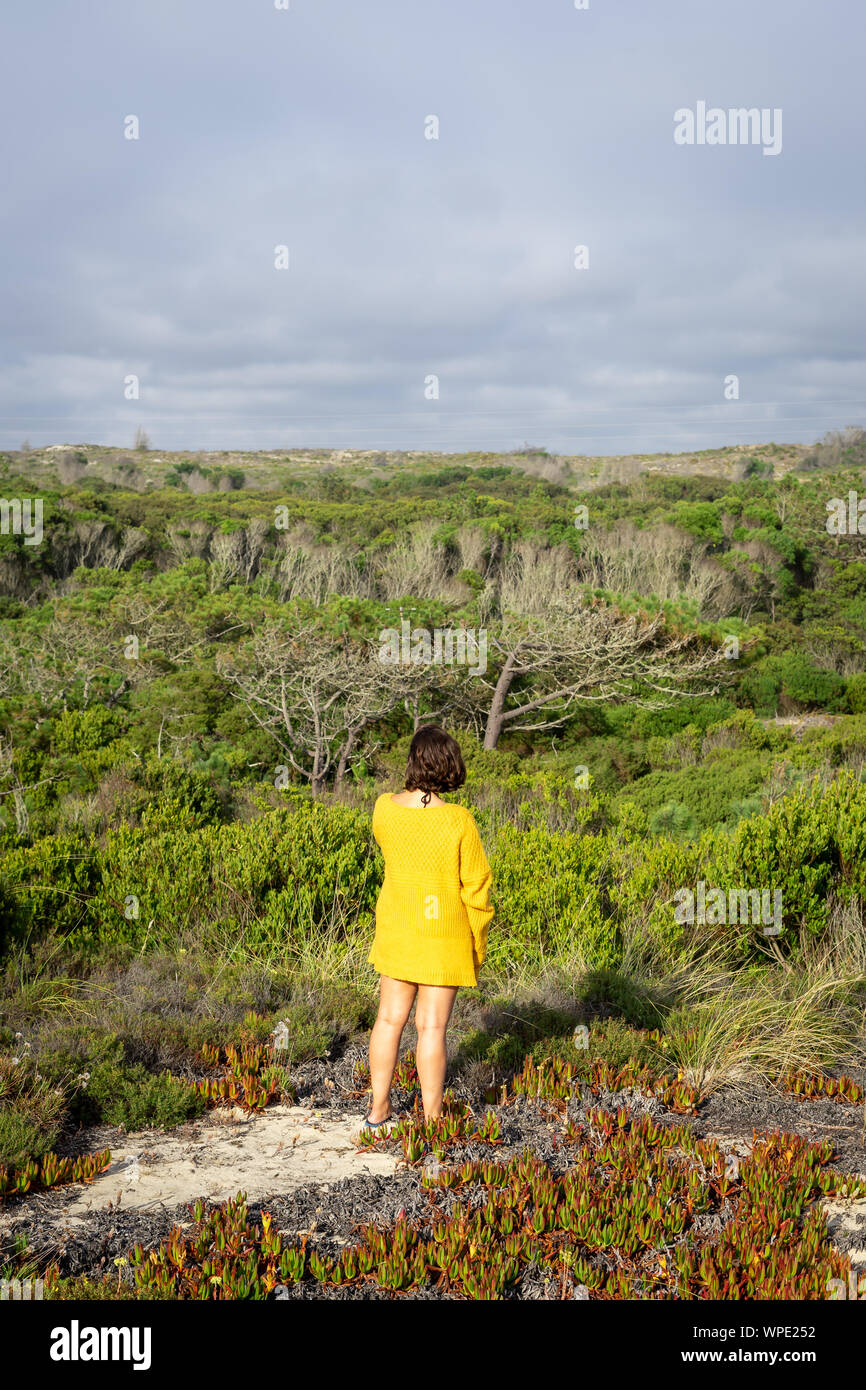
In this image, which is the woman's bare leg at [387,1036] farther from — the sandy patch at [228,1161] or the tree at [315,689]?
the tree at [315,689]

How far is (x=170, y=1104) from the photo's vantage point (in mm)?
3816

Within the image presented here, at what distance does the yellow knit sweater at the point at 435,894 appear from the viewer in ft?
11.6

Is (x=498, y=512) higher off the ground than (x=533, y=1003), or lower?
higher

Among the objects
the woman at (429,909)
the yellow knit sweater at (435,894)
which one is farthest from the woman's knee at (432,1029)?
the yellow knit sweater at (435,894)

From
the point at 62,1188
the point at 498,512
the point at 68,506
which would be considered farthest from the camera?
the point at 498,512

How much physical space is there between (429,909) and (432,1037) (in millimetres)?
478

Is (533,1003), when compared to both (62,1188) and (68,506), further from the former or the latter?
(68,506)

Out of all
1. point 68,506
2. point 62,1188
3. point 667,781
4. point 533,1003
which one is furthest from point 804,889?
point 68,506

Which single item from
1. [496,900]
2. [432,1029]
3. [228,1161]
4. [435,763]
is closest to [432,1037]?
[432,1029]

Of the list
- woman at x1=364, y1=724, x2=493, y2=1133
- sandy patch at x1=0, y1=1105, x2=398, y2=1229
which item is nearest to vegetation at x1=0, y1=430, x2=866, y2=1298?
sandy patch at x1=0, y1=1105, x2=398, y2=1229

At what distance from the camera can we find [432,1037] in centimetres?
357

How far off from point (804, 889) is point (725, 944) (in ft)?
2.69

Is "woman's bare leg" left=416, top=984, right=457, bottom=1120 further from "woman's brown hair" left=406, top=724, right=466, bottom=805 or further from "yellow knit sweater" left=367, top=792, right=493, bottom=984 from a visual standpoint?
"woman's brown hair" left=406, top=724, right=466, bottom=805

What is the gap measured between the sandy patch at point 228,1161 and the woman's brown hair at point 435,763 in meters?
1.38
